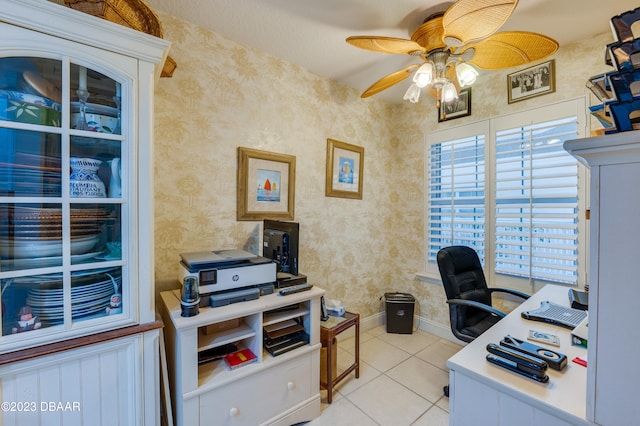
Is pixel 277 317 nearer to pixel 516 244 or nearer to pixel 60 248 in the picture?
pixel 60 248

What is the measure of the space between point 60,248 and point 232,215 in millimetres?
1028

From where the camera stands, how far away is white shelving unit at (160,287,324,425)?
1357 mm

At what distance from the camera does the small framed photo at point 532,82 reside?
216 centimetres

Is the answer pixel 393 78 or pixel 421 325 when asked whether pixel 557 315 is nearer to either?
pixel 421 325

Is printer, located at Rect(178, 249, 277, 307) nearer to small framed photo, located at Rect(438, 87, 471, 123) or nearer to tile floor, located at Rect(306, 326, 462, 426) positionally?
tile floor, located at Rect(306, 326, 462, 426)

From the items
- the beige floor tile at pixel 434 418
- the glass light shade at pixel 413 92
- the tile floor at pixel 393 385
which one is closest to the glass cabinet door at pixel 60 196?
the tile floor at pixel 393 385

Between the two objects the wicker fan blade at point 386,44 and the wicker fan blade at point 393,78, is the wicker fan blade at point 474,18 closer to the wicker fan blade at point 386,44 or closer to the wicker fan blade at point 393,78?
the wicker fan blade at point 386,44

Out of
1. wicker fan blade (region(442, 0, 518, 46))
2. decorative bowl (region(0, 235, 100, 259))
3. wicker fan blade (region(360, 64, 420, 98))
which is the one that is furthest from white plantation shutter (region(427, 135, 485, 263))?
decorative bowl (region(0, 235, 100, 259))

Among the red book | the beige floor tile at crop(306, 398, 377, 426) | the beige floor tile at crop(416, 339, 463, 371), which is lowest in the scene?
the beige floor tile at crop(306, 398, 377, 426)

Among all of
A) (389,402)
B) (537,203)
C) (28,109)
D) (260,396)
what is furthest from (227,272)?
(537,203)

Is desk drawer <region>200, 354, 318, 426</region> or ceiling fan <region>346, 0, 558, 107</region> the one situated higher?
ceiling fan <region>346, 0, 558, 107</region>

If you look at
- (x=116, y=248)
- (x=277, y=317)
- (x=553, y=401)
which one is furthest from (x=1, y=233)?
(x=553, y=401)

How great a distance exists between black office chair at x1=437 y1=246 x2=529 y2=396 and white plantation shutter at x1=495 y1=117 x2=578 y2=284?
35cm

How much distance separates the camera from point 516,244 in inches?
91.0
